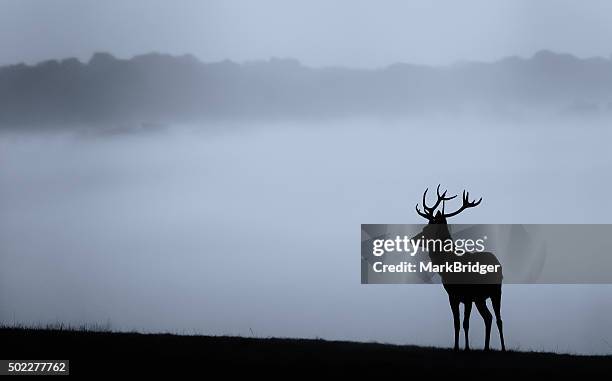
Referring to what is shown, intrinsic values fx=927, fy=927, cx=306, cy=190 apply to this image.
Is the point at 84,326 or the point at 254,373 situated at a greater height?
the point at 84,326

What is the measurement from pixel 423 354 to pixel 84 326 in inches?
317

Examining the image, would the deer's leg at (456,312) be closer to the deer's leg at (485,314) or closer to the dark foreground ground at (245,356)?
the dark foreground ground at (245,356)

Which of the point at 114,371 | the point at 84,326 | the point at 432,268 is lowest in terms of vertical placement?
the point at 114,371

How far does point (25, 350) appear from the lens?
17.5m

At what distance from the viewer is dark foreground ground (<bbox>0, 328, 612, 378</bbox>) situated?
16297mm

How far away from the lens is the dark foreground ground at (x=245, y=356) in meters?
16.3

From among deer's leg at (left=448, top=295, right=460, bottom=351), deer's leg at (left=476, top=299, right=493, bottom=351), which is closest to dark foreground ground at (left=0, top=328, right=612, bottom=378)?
deer's leg at (left=448, top=295, right=460, bottom=351)

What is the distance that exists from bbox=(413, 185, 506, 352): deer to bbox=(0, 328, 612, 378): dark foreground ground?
39.0 inches

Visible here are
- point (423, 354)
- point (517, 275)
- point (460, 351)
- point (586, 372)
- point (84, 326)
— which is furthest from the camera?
point (517, 275)

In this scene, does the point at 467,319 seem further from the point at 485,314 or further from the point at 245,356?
the point at 245,356

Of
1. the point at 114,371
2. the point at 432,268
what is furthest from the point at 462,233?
the point at 114,371

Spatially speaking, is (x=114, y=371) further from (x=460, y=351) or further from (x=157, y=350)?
(x=460, y=351)

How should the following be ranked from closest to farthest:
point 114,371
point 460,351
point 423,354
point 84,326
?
1. point 114,371
2. point 423,354
3. point 460,351
4. point 84,326

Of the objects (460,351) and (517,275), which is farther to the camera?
(517,275)
